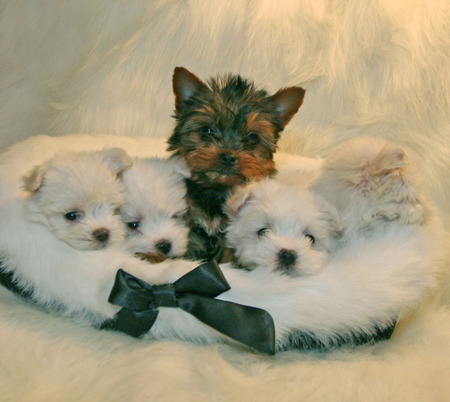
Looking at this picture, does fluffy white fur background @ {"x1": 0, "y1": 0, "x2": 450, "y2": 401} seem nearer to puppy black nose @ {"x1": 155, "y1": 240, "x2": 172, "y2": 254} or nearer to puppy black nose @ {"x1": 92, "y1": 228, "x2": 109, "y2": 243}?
puppy black nose @ {"x1": 155, "y1": 240, "x2": 172, "y2": 254}

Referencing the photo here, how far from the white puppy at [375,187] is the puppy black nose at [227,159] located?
1.70 feet

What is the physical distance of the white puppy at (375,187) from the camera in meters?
2.52

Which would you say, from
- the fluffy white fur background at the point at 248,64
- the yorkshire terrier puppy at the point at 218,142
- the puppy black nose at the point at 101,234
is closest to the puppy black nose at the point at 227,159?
the yorkshire terrier puppy at the point at 218,142

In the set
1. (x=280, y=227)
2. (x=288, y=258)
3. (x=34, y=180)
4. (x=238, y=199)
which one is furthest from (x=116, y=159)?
(x=288, y=258)

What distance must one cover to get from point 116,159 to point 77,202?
31cm

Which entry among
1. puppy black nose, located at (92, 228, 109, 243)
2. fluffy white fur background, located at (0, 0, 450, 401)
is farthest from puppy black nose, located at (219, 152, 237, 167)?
fluffy white fur background, located at (0, 0, 450, 401)

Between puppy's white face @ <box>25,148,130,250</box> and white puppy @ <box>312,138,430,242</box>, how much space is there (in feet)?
3.64

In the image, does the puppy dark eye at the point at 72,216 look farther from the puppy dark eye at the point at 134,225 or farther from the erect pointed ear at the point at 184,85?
the erect pointed ear at the point at 184,85

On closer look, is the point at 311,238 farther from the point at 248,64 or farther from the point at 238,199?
the point at 248,64

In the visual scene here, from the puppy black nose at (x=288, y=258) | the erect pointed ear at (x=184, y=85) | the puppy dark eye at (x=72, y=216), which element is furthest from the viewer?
the erect pointed ear at (x=184, y=85)

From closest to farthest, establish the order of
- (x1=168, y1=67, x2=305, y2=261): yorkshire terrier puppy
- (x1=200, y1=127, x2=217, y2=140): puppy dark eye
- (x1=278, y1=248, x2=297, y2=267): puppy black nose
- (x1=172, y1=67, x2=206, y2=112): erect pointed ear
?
(x1=278, y1=248, x2=297, y2=267): puppy black nose
(x1=168, y1=67, x2=305, y2=261): yorkshire terrier puppy
(x1=200, y1=127, x2=217, y2=140): puppy dark eye
(x1=172, y1=67, x2=206, y2=112): erect pointed ear

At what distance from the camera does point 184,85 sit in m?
3.13

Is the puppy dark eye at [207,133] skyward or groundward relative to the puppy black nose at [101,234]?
skyward

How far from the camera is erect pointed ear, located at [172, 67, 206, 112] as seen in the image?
3.09m
